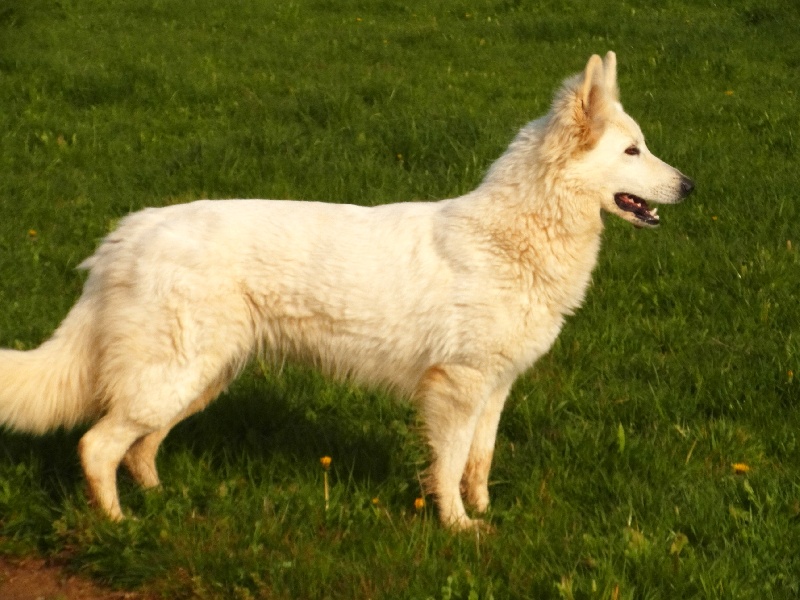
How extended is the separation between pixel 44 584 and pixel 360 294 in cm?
149

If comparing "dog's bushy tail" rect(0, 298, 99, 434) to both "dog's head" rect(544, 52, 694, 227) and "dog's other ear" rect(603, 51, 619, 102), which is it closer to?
"dog's head" rect(544, 52, 694, 227)

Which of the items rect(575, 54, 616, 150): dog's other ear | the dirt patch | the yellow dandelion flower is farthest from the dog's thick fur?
the yellow dandelion flower

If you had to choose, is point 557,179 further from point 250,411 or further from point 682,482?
point 250,411

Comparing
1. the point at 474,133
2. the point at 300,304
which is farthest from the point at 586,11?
the point at 300,304

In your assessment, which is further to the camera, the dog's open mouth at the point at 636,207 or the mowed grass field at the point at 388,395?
the dog's open mouth at the point at 636,207

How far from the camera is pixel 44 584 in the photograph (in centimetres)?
374

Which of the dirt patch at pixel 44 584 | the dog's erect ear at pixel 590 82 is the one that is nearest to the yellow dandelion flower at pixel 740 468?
the dog's erect ear at pixel 590 82

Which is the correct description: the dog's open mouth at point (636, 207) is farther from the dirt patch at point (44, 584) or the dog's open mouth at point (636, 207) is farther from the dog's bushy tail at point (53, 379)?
the dirt patch at point (44, 584)

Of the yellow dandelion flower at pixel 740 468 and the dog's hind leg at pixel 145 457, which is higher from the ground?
the yellow dandelion flower at pixel 740 468

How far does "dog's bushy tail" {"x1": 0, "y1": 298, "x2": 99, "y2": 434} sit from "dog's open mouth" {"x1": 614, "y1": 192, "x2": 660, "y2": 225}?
203 cm

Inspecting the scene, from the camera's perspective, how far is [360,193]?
7.62 m

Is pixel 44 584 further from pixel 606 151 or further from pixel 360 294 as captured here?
pixel 606 151

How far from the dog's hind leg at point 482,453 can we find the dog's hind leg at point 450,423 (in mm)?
161

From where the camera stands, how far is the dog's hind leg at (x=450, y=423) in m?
4.08
